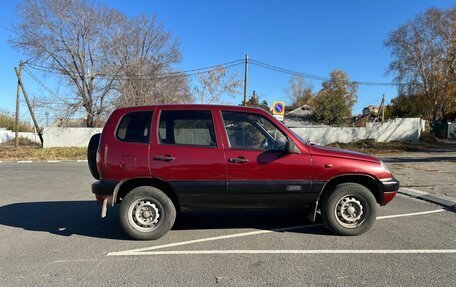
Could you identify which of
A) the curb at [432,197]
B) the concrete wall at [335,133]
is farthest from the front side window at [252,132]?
the concrete wall at [335,133]

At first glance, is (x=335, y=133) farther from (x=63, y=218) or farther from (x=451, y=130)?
(x=63, y=218)

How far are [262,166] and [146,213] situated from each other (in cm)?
177

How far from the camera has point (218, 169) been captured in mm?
5164

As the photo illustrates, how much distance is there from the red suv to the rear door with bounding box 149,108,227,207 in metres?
0.01

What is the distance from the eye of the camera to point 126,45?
125 ft

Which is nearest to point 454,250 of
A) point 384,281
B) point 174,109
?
point 384,281

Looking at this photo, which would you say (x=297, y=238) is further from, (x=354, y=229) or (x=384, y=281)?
(x=384, y=281)

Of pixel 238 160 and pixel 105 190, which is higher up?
pixel 238 160

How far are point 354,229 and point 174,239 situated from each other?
8.49 ft

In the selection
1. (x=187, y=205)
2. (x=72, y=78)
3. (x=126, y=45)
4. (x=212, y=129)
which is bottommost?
(x=187, y=205)

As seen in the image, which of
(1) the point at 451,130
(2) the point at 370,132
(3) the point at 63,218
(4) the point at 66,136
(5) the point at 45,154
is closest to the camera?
(3) the point at 63,218

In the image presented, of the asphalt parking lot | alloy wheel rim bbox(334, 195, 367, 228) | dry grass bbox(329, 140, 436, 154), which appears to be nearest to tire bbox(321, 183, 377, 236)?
alloy wheel rim bbox(334, 195, 367, 228)

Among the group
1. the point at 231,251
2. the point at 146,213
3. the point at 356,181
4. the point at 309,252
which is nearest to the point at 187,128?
the point at 146,213

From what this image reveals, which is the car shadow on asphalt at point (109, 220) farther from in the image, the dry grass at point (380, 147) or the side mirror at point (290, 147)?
the dry grass at point (380, 147)
